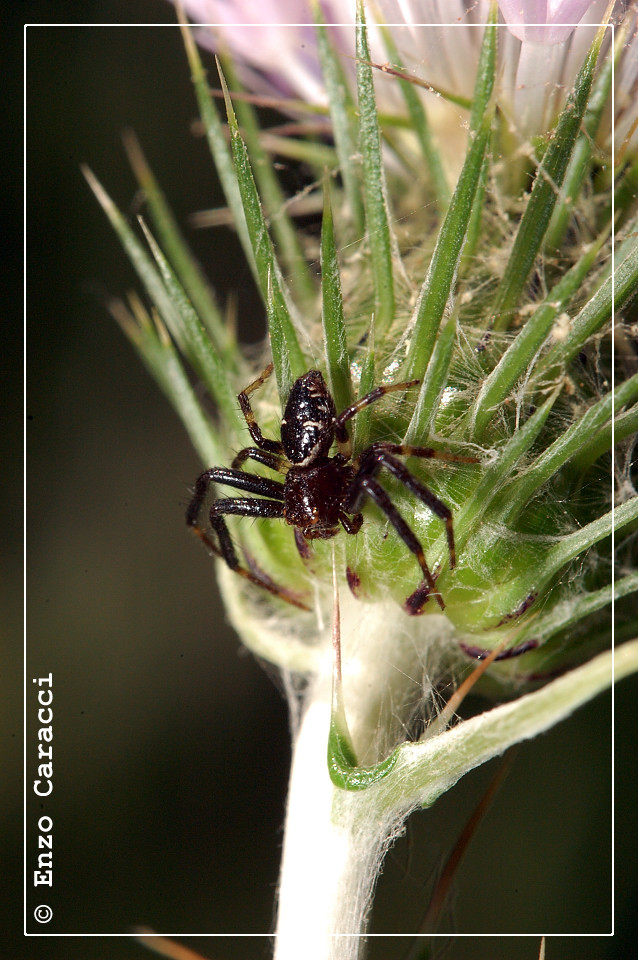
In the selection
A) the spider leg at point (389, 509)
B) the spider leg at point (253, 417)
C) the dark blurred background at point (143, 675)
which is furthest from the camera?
the dark blurred background at point (143, 675)

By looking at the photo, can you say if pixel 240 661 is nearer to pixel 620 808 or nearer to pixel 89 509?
pixel 89 509

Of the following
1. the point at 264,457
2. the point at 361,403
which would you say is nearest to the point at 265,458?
the point at 264,457

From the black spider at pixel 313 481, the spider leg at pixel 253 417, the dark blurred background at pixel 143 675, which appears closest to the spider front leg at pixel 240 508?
the black spider at pixel 313 481

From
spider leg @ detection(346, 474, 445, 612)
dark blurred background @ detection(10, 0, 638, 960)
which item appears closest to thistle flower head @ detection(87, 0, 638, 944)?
spider leg @ detection(346, 474, 445, 612)

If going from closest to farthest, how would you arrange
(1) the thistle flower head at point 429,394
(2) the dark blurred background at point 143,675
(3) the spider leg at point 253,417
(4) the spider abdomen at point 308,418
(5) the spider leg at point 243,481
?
(1) the thistle flower head at point 429,394 → (4) the spider abdomen at point 308,418 → (3) the spider leg at point 253,417 → (5) the spider leg at point 243,481 → (2) the dark blurred background at point 143,675

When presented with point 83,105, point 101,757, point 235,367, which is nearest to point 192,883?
point 101,757

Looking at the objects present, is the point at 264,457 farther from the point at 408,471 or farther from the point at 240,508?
the point at 408,471

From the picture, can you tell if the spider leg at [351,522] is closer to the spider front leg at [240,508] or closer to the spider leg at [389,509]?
the spider leg at [389,509]

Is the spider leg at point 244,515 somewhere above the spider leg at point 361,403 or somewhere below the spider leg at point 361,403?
below
